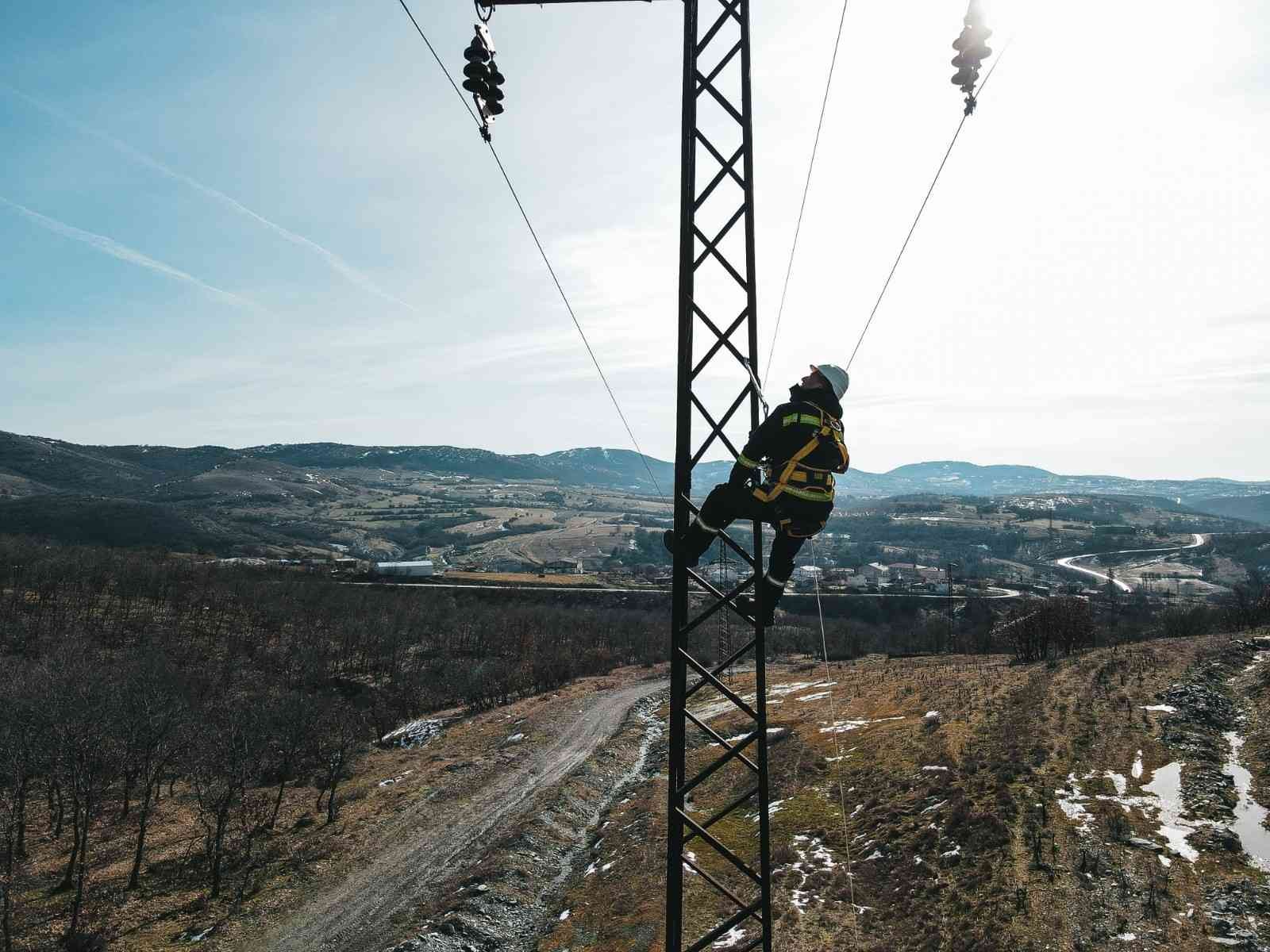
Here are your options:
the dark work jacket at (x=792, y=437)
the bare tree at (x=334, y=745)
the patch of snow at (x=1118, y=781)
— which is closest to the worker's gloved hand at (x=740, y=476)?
the dark work jacket at (x=792, y=437)

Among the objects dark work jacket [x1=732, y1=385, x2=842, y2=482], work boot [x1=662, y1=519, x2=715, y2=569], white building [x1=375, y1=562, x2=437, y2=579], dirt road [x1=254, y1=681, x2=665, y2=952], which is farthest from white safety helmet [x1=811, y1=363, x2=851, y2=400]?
white building [x1=375, y1=562, x2=437, y2=579]

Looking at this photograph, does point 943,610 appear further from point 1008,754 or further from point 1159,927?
point 1159,927

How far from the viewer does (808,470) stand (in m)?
6.95

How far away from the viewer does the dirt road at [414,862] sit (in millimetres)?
26125

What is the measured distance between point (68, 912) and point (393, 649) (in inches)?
2655

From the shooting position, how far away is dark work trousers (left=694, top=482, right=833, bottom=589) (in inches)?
276

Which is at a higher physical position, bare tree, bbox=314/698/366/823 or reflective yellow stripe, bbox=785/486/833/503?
reflective yellow stripe, bbox=785/486/833/503

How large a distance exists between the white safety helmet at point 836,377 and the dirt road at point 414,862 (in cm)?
2706

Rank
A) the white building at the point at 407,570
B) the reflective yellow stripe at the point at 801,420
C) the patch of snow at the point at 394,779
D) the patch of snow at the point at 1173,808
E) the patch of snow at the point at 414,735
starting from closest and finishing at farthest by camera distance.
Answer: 1. the reflective yellow stripe at the point at 801,420
2. the patch of snow at the point at 1173,808
3. the patch of snow at the point at 394,779
4. the patch of snow at the point at 414,735
5. the white building at the point at 407,570

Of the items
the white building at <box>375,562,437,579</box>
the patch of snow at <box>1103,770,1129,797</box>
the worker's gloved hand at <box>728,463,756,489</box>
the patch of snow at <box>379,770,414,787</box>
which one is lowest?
the patch of snow at <box>379,770,414,787</box>

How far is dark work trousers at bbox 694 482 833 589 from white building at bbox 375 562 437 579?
148 meters

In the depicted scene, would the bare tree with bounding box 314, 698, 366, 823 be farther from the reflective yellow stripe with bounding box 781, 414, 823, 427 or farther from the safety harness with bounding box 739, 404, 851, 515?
the reflective yellow stripe with bounding box 781, 414, 823, 427

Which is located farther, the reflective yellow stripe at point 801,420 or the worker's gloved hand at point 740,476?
the worker's gloved hand at point 740,476

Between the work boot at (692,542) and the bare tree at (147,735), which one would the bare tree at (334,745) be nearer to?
the bare tree at (147,735)
